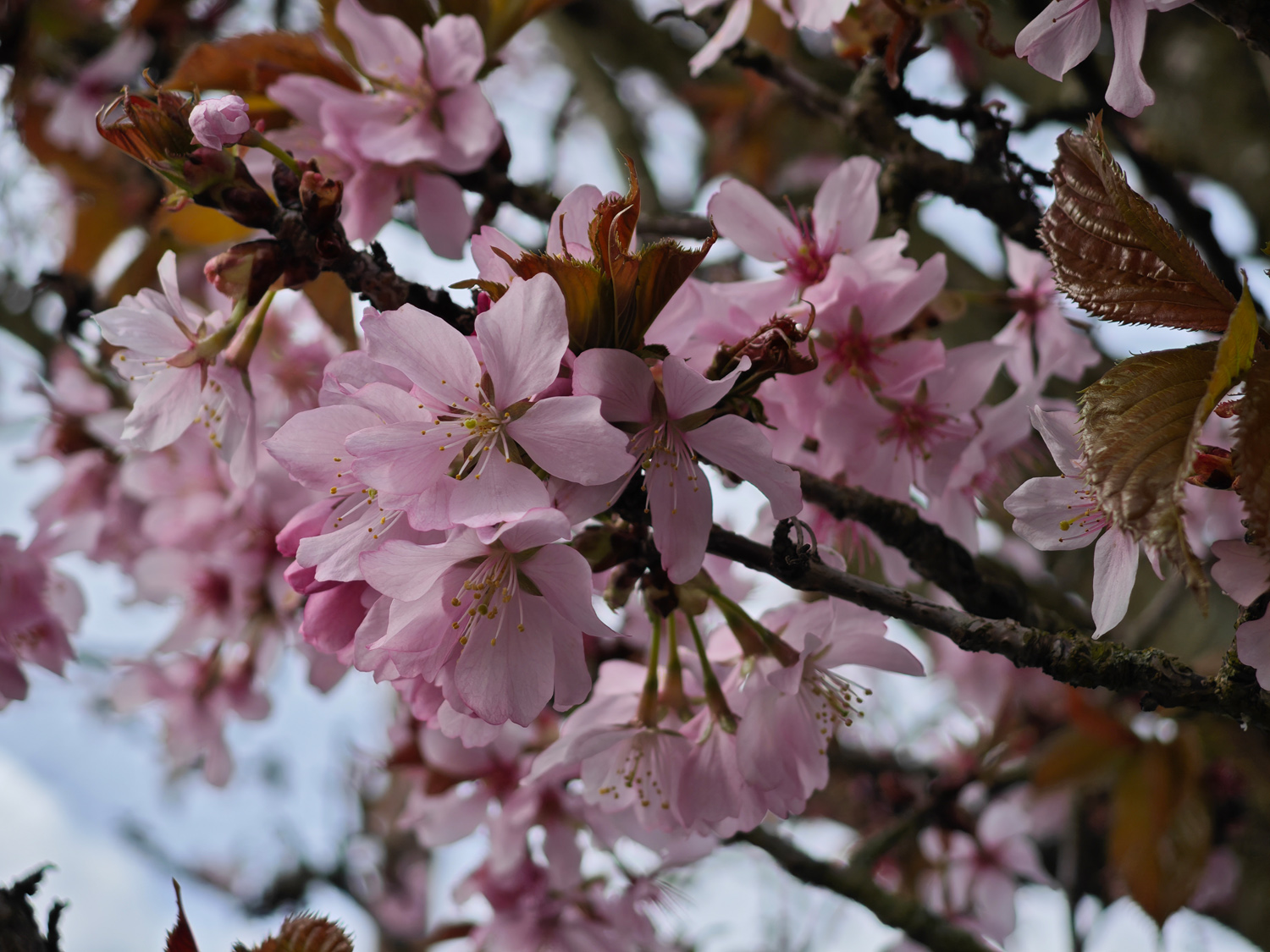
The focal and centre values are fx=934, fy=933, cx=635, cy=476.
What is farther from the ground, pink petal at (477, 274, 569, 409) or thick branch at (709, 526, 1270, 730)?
pink petal at (477, 274, 569, 409)

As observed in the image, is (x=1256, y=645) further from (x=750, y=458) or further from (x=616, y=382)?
(x=616, y=382)

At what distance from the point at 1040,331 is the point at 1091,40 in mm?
492

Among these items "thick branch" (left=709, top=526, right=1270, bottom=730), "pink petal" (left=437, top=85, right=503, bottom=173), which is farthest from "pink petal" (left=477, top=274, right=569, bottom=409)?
"pink petal" (left=437, top=85, right=503, bottom=173)

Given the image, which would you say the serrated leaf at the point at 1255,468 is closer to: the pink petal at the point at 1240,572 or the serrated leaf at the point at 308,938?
the pink petal at the point at 1240,572

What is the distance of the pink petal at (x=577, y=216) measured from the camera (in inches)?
29.0

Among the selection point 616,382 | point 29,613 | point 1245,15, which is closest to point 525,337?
point 616,382

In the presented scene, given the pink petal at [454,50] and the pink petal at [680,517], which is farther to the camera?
the pink petal at [454,50]

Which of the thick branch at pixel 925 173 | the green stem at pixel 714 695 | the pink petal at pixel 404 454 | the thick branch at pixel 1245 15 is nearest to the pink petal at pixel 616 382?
the pink petal at pixel 404 454

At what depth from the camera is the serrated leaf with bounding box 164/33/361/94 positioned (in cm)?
118

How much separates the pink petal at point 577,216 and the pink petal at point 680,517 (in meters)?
0.20

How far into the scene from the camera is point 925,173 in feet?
3.84

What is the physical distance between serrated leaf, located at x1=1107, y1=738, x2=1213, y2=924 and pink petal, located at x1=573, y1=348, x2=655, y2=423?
131 centimetres

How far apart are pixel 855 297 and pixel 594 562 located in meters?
0.42

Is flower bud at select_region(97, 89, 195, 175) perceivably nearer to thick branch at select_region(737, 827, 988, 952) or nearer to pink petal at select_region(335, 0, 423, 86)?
pink petal at select_region(335, 0, 423, 86)
